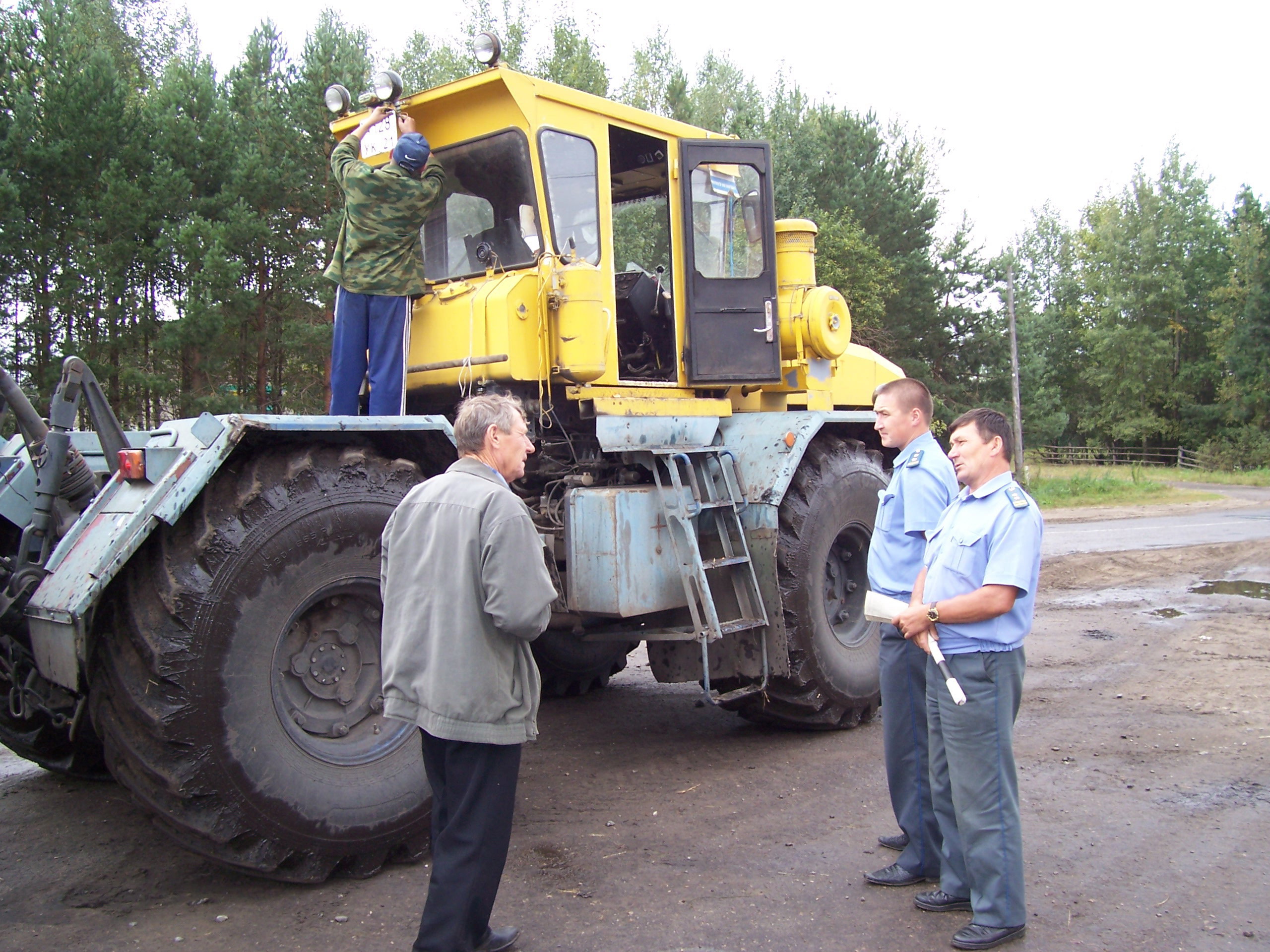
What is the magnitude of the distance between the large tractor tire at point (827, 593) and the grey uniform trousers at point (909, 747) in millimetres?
1529

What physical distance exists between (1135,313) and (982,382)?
24.3 m

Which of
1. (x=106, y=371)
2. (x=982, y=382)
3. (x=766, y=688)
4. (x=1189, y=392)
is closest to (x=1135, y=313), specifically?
(x=1189, y=392)

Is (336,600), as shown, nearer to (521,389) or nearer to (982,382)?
(521,389)

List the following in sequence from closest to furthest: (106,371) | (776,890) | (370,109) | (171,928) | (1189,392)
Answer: (171,928), (776,890), (370,109), (106,371), (1189,392)

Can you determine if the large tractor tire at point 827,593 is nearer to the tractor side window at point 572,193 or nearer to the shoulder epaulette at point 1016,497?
the tractor side window at point 572,193

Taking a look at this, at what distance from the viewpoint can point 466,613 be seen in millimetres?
3033

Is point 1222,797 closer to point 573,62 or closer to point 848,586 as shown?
point 848,586

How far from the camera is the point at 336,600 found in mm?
4035

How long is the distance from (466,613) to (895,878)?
2009 mm

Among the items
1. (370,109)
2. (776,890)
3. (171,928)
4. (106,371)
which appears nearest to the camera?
(171,928)

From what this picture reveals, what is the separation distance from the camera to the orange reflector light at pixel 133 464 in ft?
11.7

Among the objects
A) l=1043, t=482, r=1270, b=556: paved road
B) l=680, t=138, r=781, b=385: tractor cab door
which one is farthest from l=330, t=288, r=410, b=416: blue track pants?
l=1043, t=482, r=1270, b=556: paved road

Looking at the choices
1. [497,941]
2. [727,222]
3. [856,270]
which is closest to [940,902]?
[497,941]

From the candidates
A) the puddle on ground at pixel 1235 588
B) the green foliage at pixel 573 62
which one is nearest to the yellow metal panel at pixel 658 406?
the puddle on ground at pixel 1235 588
